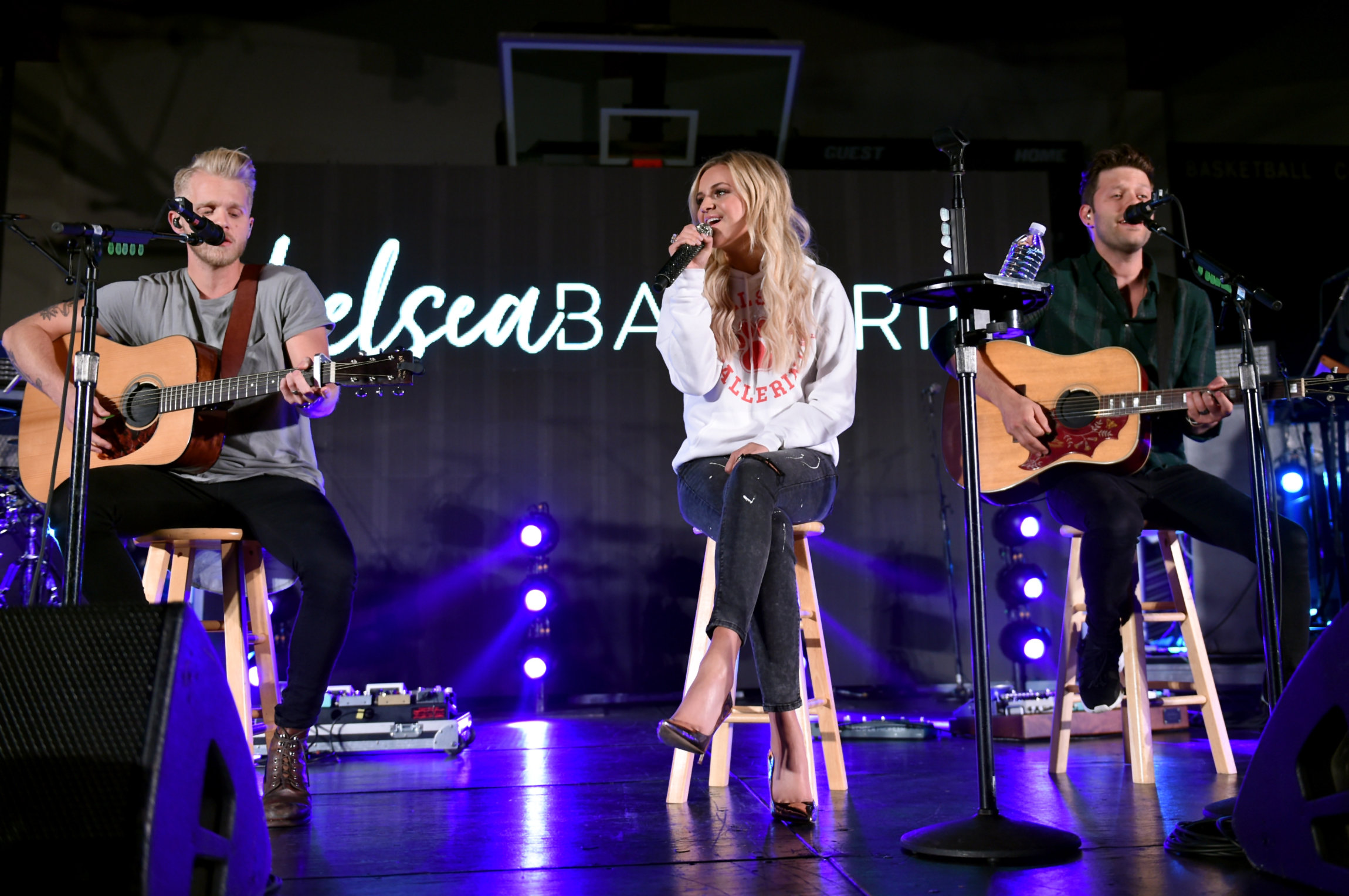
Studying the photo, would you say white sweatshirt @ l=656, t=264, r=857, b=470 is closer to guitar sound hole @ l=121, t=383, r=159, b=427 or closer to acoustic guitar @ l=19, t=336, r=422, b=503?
acoustic guitar @ l=19, t=336, r=422, b=503

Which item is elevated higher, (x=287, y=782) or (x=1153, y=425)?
(x=1153, y=425)

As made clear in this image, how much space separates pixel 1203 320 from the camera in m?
2.97

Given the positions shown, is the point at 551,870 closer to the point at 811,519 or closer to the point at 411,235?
the point at 811,519

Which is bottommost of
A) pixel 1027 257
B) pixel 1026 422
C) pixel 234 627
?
pixel 234 627

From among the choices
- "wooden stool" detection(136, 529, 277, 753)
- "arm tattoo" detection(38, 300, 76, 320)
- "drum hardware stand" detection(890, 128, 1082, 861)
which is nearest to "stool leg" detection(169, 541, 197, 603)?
"wooden stool" detection(136, 529, 277, 753)

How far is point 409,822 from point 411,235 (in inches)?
163

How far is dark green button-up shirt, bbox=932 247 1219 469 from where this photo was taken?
2930 mm

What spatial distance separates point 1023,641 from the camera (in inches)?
207

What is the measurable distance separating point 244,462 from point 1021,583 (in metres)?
3.90

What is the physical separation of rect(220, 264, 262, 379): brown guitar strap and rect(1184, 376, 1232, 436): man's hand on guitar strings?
2378 mm

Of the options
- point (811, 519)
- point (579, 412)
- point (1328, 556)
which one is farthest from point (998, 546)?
point (811, 519)

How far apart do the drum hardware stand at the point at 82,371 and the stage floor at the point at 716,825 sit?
649 mm

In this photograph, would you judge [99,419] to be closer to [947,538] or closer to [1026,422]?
[1026,422]

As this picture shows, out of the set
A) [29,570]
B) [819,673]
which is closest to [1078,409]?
[819,673]
